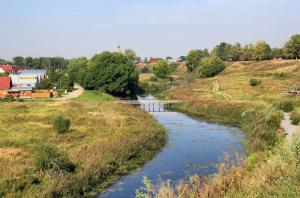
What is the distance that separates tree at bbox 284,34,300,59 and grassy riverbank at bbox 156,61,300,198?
28.8ft

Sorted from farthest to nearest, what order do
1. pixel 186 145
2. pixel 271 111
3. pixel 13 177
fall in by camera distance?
pixel 271 111 → pixel 186 145 → pixel 13 177

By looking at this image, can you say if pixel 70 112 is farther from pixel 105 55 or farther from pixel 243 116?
pixel 105 55

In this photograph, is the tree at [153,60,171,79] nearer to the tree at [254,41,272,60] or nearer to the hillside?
the hillside

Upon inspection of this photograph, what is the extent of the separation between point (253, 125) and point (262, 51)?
9604cm

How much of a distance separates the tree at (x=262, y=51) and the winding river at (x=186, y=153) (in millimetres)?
84167

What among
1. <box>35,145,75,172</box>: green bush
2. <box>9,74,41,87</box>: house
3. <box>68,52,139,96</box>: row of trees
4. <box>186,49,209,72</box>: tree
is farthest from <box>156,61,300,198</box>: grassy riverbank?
<box>186,49,209,72</box>: tree

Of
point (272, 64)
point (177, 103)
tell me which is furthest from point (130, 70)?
point (272, 64)

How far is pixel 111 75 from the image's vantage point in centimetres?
9281

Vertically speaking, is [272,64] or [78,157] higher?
[272,64]

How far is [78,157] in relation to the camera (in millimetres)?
29297

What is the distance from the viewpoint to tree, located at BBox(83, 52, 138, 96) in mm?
92812

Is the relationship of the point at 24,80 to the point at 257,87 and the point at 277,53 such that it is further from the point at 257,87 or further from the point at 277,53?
the point at 277,53

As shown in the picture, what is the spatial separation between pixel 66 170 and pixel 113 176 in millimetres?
4098

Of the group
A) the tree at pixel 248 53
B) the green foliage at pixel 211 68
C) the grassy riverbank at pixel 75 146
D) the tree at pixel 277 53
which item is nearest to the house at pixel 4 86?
the grassy riverbank at pixel 75 146
